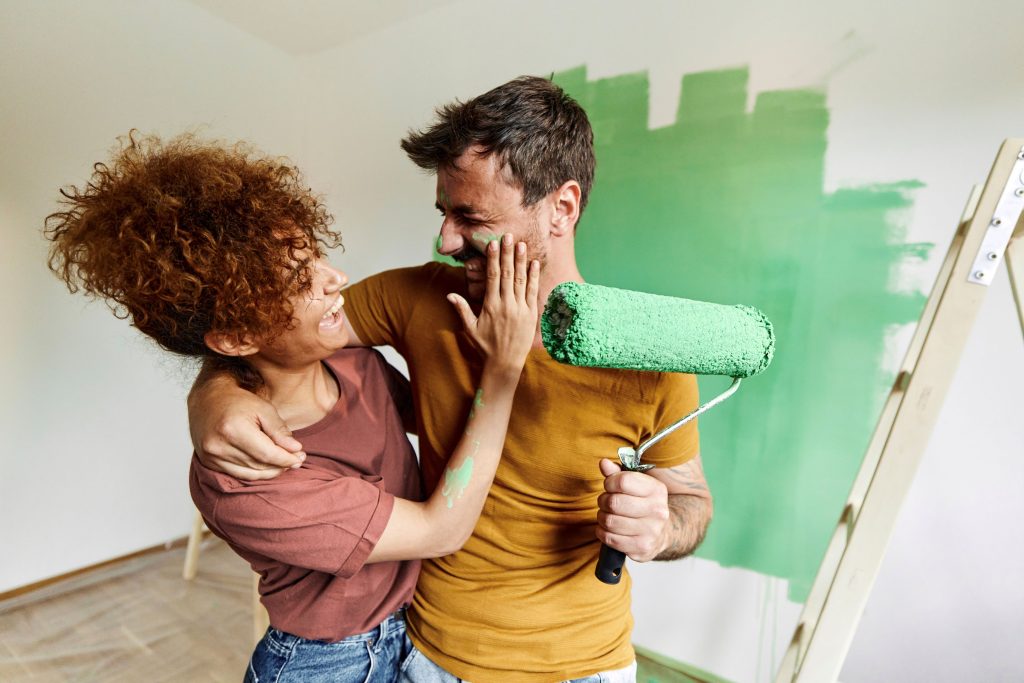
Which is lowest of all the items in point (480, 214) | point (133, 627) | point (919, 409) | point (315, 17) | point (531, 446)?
point (133, 627)

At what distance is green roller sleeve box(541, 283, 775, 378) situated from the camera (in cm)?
64

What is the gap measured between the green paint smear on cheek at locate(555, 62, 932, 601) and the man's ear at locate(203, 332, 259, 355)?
55.4 inches

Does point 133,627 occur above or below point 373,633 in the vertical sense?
below

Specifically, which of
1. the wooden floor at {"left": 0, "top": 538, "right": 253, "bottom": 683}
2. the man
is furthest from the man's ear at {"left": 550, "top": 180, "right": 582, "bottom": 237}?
the wooden floor at {"left": 0, "top": 538, "right": 253, "bottom": 683}

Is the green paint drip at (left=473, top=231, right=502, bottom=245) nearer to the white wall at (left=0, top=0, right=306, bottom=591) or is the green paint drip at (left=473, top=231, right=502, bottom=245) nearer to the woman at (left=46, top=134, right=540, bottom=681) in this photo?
the woman at (left=46, top=134, right=540, bottom=681)

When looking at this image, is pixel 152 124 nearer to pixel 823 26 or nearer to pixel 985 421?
pixel 823 26

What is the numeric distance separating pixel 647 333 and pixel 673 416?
299 mm

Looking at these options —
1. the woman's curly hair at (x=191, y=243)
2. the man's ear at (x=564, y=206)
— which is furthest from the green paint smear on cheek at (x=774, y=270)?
the woman's curly hair at (x=191, y=243)

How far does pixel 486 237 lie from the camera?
954mm

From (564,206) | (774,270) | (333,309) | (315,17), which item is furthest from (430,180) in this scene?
(333,309)

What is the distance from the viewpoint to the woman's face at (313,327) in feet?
2.83

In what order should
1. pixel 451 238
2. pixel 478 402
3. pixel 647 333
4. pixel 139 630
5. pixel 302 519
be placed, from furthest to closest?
pixel 139 630, pixel 451 238, pixel 478 402, pixel 302 519, pixel 647 333

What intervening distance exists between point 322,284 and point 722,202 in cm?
137

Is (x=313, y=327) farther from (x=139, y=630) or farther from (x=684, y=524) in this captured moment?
(x=139, y=630)
